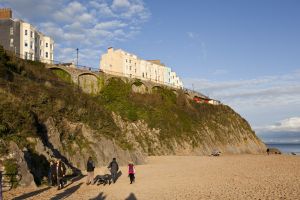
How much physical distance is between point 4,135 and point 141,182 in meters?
9.37

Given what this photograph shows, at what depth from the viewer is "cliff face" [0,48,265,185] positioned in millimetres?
23375

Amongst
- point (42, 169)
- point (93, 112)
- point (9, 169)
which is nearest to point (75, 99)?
point (93, 112)

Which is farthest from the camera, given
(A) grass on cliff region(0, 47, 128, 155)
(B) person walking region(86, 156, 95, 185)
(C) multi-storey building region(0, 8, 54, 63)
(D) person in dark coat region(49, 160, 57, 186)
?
(C) multi-storey building region(0, 8, 54, 63)

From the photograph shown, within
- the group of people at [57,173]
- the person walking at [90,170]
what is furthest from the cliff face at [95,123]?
Answer: the person walking at [90,170]

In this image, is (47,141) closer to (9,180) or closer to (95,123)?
(95,123)

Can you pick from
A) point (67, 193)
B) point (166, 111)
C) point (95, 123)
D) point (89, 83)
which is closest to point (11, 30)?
point (89, 83)

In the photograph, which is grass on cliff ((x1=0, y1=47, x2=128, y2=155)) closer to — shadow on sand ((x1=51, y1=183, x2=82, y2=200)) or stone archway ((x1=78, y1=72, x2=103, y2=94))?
shadow on sand ((x1=51, y1=183, x2=82, y2=200))

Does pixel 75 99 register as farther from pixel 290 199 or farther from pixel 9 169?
pixel 290 199

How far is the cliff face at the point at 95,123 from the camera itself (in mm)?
23375

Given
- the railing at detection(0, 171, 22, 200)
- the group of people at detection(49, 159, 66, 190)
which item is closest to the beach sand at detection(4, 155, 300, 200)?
the railing at detection(0, 171, 22, 200)

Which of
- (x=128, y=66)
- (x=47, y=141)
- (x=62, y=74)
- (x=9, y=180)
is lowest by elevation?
(x=9, y=180)

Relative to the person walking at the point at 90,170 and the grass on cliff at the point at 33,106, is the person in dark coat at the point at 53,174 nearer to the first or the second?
the person walking at the point at 90,170

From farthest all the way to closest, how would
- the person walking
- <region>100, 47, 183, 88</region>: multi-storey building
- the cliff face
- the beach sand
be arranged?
1. <region>100, 47, 183, 88</region>: multi-storey building
2. the cliff face
3. the person walking
4. the beach sand

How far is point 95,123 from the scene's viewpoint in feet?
126
